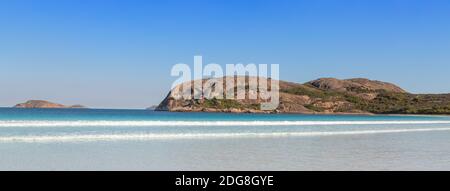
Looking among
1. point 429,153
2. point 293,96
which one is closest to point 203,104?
point 293,96

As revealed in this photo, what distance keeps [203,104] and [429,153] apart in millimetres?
159875

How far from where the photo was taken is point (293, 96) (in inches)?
7771

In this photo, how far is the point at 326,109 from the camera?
187875 millimetres
